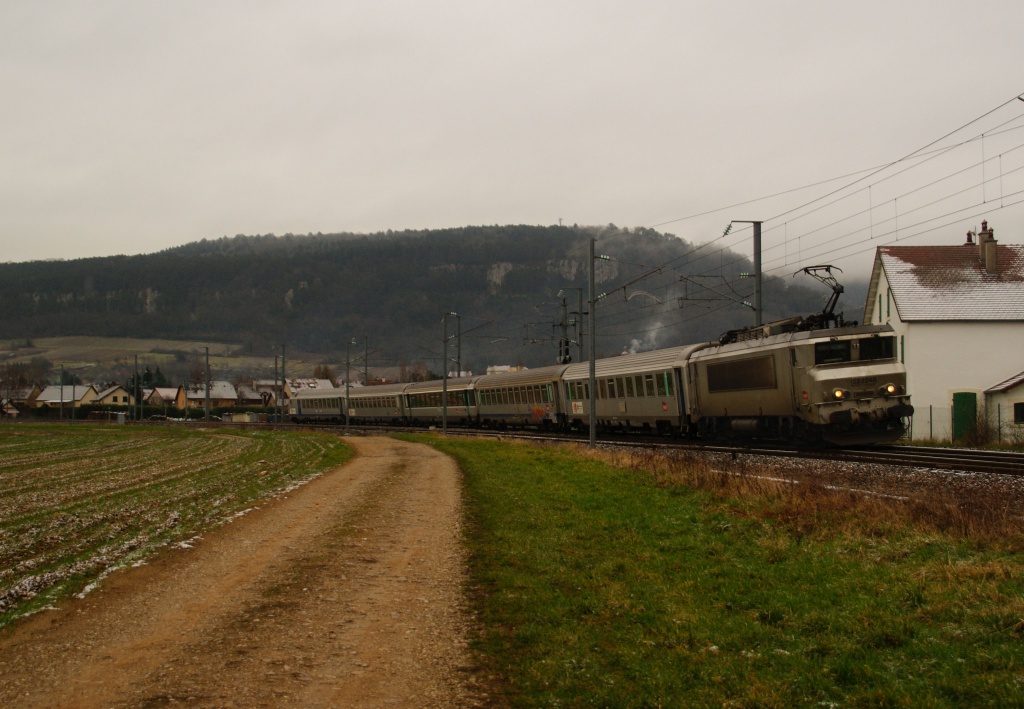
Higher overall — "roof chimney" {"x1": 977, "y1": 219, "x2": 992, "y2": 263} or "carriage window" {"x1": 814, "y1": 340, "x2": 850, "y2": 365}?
"roof chimney" {"x1": 977, "y1": 219, "x2": 992, "y2": 263}

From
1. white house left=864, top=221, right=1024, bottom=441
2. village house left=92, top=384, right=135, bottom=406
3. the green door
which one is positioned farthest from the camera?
village house left=92, top=384, right=135, bottom=406

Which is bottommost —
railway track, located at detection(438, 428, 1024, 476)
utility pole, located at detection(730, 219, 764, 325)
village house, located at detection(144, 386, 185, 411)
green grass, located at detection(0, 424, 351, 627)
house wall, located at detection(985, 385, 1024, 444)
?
green grass, located at detection(0, 424, 351, 627)

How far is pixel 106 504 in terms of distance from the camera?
67.5 ft

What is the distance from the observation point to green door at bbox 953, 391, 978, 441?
43594mm

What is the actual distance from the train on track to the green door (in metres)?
5.75

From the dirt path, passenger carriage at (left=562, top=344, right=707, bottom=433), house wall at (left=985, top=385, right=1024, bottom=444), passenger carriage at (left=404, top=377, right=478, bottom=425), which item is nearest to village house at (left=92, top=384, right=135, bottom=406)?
passenger carriage at (left=404, top=377, right=478, bottom=425)

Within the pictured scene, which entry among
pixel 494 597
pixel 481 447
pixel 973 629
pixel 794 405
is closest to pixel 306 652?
pixel 494 597

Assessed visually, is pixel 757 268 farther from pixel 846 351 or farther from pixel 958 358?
pixel 958 358

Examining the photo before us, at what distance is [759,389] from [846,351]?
3784mm

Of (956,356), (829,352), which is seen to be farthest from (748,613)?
(956,356)

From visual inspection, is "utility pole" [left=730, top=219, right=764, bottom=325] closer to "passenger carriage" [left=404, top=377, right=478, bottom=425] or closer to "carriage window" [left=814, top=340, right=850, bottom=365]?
"carriage window" [left=814, top=340, right=850, bottom=365]

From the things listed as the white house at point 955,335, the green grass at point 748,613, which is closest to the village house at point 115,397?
the white house at point 955,335

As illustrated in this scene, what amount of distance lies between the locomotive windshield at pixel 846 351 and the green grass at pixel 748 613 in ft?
44.3

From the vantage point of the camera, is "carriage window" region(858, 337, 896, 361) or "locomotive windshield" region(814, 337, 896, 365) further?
"carriage window" region(858, 337, 896, 361)
